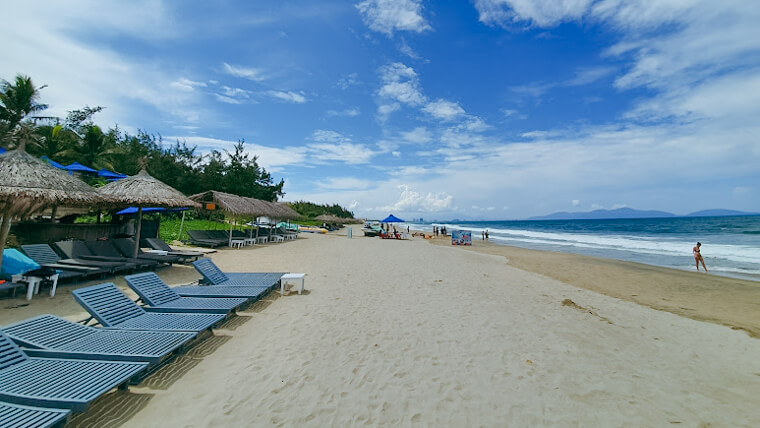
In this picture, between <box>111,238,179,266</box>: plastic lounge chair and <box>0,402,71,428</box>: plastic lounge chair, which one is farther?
<box>111,238,179,266</box>: plastic lounge chair

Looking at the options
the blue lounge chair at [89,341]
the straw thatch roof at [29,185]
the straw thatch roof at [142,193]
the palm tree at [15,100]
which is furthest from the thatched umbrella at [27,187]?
the palm tree at [15,100]

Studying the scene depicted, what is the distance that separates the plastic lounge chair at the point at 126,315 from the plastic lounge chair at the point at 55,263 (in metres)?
3.34

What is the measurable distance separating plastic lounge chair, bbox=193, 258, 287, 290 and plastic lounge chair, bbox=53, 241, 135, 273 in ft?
7.89

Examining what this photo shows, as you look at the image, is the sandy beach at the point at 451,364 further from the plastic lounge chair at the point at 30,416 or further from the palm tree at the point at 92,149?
the palm tree at the point at 92,149

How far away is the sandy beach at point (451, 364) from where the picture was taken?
2.73 meters

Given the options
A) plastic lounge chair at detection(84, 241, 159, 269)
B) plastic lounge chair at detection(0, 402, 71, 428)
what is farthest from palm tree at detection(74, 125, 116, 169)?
plastic lounge chair at detection(0, 402, 71, 428)

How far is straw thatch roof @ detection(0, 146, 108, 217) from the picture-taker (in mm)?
5633

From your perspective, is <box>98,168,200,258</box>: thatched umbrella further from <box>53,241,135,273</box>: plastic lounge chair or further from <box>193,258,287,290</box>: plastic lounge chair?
<box>193,258,287,290</box>: plastic lounge chair

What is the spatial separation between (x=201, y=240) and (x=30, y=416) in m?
14.2

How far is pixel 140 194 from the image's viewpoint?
895 cm

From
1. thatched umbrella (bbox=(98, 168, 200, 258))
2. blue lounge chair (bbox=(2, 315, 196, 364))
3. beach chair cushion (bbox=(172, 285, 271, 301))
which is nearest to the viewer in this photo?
blue lounge chair (bbox=(2, 315, 196, 364))

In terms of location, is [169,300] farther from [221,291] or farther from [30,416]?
[30,416]

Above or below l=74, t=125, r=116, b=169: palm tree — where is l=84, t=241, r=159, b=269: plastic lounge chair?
below

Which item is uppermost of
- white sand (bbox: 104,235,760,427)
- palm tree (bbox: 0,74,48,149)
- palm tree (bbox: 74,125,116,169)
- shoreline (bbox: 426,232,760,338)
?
palm tree (bbox: 0,74,48,149)
